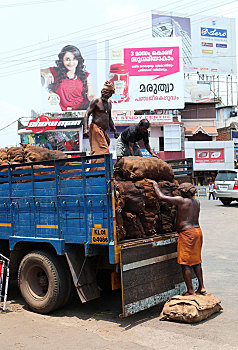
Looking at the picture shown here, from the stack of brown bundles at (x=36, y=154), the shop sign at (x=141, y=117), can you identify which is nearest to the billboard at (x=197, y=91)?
the shop sign at (x=141, y=117)

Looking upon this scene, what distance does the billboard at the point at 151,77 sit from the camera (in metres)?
43.8

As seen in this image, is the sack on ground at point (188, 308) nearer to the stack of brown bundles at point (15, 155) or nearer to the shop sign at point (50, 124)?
the stack of brown bundles at point (15, 155)

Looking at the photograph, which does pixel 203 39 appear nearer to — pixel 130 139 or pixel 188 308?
pixel 130 139

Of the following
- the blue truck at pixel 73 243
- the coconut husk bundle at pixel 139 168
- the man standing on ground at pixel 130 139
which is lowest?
the blue truck at pixel 73 243

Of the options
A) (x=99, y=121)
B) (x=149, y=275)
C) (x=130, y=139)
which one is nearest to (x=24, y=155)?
(x=99, y=121)

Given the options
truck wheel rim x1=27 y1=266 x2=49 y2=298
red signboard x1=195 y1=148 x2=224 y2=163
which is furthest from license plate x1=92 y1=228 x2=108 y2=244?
red signboard x1=195 y1=148 x2=224 y2=163

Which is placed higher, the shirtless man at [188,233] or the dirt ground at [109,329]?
the shirtless man at [188,233]

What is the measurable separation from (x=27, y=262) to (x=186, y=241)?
2361 millimetres

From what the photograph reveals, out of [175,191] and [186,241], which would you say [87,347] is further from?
[175,191]

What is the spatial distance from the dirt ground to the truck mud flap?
325mm

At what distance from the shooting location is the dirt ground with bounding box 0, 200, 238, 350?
4848 mm

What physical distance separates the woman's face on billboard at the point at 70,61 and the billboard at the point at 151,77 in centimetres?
471

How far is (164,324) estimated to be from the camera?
18.1 ft

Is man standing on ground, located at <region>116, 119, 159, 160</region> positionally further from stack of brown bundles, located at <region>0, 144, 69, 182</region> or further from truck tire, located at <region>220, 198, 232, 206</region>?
truck tire, located at <region>220, 198, 232, 206</region>
